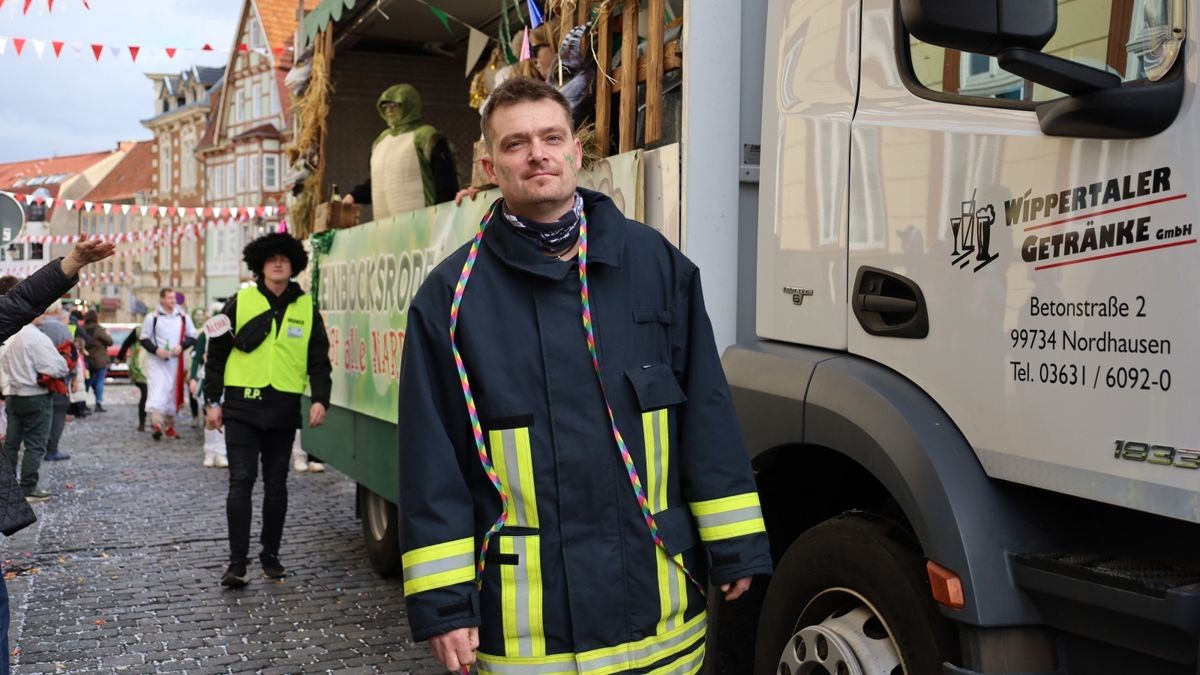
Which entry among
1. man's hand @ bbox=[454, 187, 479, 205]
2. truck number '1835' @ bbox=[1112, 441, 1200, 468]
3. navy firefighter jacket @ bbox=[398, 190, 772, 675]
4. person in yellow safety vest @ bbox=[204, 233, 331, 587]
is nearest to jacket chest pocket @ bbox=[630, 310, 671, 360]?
navy firefighter jacket @ bbox=[398, 190, 772, 675]

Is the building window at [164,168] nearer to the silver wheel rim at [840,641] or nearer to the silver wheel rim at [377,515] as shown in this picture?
the silver wheel rim at [377,515]

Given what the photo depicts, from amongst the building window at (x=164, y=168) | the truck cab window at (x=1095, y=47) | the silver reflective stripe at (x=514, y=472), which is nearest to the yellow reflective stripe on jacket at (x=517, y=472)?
the silver reflective stripe at (x=514, y=472)

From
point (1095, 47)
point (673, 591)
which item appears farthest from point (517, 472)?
point (1095, 47)

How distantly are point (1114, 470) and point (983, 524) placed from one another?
356 millimetres

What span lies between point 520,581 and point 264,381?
188 inches

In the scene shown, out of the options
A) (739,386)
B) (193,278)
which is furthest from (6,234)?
(193,278)

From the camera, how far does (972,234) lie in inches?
105

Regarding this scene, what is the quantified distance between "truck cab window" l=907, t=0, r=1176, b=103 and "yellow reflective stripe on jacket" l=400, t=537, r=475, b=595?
1.42m

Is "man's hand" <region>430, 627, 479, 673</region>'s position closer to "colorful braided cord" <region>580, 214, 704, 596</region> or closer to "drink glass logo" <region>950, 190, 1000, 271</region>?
"colorful braided cord" <region>580, 214, 704, 596</region>

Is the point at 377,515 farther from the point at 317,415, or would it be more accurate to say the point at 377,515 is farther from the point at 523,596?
the point at 523,596

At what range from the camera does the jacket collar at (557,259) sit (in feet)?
8.13

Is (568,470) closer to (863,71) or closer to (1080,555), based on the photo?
(1080,555)

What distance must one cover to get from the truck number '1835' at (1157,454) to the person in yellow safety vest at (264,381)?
516 centimetres

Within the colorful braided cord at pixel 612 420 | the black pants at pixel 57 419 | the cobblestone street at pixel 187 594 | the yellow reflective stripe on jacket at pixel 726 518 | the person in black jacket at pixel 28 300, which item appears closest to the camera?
the colorful braided cord at pixel 612 420
